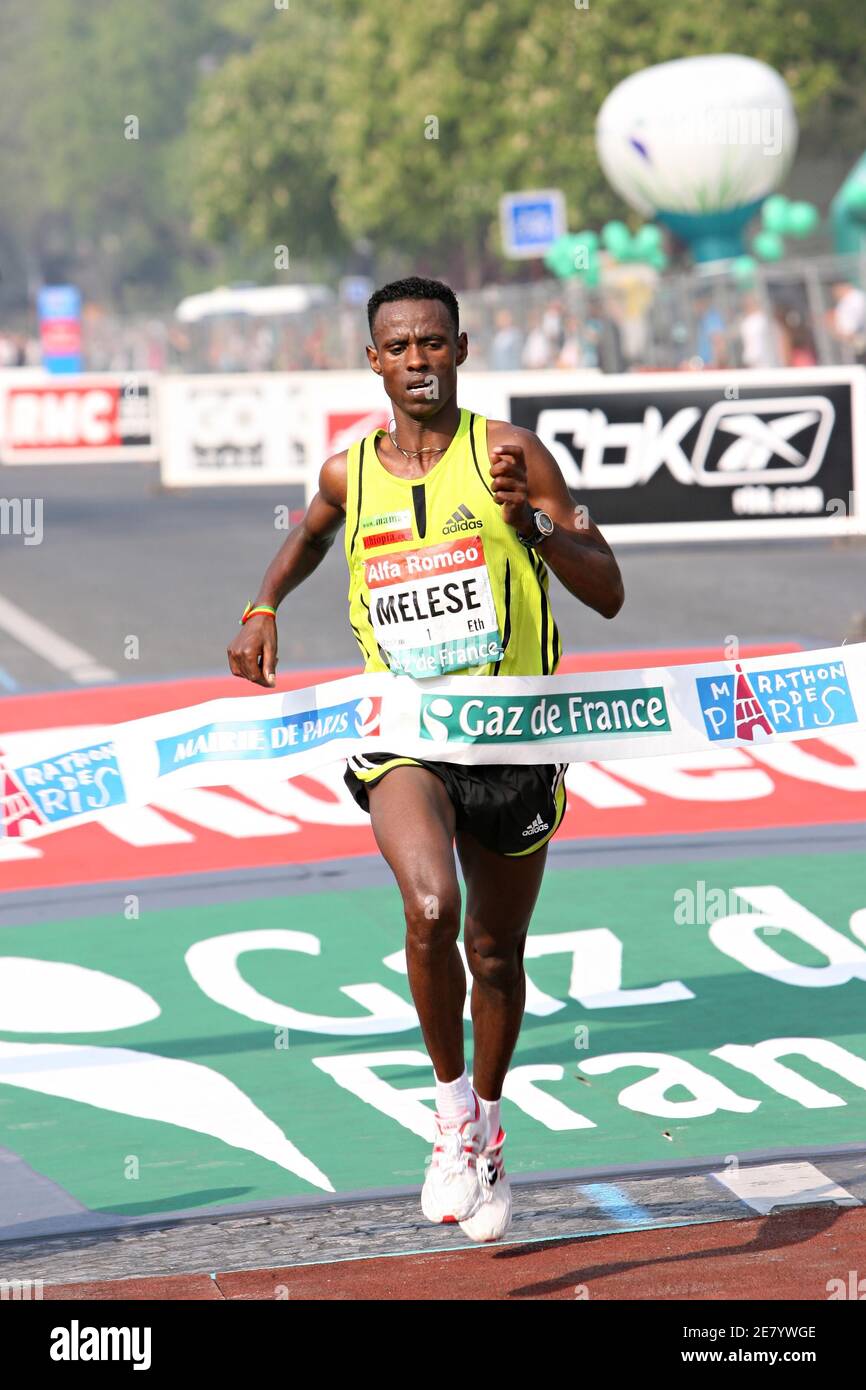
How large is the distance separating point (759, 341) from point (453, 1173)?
70.6 feet

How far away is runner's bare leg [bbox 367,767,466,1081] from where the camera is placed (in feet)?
16.2

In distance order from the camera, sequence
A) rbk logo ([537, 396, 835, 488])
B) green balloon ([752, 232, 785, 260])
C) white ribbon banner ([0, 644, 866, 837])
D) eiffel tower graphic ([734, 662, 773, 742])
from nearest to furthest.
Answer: white ribbon banner ([0, 644, 866, 837]) < eiffel tower graphic ([734, 662, 773, 742]) < rbk logo ([537, 396, 835, 488]) < green balloon ([752, 232, 785, 260])

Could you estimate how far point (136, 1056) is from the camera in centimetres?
698

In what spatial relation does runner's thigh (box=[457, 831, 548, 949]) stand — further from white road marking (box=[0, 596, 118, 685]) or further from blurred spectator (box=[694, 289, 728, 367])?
blurred spectator (box=[694, 289, 728, 367])

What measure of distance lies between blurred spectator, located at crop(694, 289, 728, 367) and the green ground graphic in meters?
19.9

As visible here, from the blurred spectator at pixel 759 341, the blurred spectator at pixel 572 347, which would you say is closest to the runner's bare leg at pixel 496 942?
the blurred spectator at pixel 759 341

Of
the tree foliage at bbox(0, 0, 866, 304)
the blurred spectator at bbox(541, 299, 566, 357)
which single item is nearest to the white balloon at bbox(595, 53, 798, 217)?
the tree foliage at bbox(0, 0, 866, 304)

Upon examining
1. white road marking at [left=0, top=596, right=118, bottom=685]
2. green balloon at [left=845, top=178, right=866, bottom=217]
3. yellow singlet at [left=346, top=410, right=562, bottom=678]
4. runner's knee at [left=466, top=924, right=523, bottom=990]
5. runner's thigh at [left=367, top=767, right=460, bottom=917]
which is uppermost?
green balloon at [left=845, top=178, right=866, bottom=217]

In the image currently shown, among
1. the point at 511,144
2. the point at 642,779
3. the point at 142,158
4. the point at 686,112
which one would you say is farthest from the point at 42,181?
the point at 642,779

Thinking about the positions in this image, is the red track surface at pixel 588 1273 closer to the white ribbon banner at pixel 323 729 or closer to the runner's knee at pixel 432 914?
the runner's knee at pixel 432 914

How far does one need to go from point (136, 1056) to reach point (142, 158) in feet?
447

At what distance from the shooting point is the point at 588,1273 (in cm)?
498

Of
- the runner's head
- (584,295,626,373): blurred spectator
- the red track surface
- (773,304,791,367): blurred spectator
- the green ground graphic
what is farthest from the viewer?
(584,295,626,373): blurred spectator

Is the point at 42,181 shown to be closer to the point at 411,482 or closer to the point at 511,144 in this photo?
the point at 511,144
